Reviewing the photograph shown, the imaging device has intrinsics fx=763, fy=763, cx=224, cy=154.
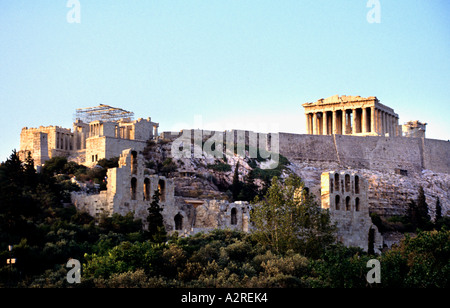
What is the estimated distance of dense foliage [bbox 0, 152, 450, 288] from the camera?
33062 mm

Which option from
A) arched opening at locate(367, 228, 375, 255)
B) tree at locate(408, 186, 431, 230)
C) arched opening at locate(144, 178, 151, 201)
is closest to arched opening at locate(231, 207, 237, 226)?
arched opening at locate(144, 178, 151, 201)

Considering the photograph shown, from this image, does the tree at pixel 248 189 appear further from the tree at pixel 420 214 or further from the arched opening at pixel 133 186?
the arched opening at pixel 133 186

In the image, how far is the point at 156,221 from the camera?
43250 millimetres

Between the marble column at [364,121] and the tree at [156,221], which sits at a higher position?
the marble column at [364,121]

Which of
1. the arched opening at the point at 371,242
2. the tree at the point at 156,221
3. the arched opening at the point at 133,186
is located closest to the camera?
the tree at the point at 156,221

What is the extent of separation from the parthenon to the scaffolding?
22.3 meters

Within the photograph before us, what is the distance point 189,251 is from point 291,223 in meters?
8.95

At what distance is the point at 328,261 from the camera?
115 ft

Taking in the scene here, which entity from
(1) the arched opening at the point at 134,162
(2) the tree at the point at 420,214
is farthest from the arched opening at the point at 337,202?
(1) the arched opening at the point at 134,162

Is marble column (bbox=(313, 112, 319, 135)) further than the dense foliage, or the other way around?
marble column (bbox=(313, 112, 319, 135))

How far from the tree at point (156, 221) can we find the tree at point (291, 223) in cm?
555

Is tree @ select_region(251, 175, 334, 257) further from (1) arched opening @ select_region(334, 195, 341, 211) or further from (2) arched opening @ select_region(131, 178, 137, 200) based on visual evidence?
(2) arched opening @ select_region(131, 178, 137, 200)

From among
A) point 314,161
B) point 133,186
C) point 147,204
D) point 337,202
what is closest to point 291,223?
point 147,204

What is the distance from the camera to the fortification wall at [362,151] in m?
80.1
